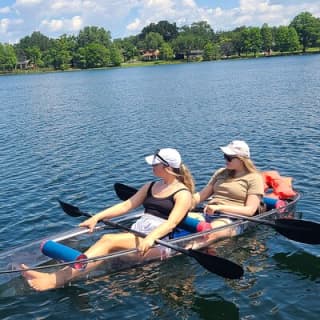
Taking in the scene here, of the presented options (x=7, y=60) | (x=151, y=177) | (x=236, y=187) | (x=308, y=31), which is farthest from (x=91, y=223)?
(x=7, y=60)

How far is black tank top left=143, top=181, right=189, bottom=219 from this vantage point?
8.18 m

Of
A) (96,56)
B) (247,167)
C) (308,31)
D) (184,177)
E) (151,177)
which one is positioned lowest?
(151,177)

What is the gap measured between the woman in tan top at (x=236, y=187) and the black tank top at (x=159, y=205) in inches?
56.4

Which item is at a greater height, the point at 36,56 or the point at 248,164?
the point at 36,56

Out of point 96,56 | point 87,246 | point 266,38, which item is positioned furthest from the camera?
point 266,38

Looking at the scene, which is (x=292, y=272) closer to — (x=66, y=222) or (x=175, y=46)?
(x=66, y=222)

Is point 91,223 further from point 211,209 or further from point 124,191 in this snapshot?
point 211,209

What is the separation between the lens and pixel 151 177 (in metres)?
16.0

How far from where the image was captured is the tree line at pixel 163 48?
140 metres

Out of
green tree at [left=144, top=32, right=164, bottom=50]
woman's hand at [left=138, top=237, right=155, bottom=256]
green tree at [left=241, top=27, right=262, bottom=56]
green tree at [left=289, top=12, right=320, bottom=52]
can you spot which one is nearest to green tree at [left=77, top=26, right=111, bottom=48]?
green tree at [left=144, top=32, right=164, bottom=50]

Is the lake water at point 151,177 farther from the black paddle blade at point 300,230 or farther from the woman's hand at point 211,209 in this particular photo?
the woman's hand at point 211,209

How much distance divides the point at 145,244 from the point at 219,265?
122cm

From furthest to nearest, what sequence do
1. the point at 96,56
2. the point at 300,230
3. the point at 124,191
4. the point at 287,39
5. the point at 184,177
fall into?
the point at 96,56
the point at 287,39
the point at 124,191
the point at 300,230
the point at 184,177

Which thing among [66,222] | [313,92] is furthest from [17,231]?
[313,92]
